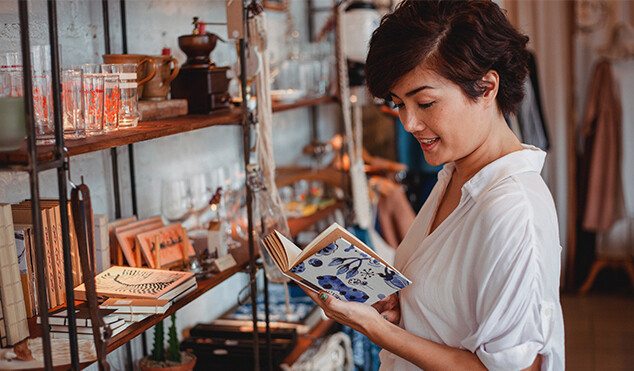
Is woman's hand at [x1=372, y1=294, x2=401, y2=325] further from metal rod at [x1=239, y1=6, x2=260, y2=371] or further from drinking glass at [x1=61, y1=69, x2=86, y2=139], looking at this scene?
drinking glass at [x1=61, y1=69, x2=86, y2=139]

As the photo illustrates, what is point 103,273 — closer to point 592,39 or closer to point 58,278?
point 58,278

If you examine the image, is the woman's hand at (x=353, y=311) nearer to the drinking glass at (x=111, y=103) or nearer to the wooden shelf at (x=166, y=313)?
the wooden shelf at (x=166, y=313)

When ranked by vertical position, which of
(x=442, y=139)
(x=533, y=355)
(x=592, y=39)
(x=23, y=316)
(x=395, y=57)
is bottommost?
(x=533, y=355)

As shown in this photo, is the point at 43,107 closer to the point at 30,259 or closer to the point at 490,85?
the point at 30,259

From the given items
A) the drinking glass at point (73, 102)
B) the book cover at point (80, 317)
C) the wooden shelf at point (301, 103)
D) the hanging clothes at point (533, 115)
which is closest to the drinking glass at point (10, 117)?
the drinking glass at point (73, 102)

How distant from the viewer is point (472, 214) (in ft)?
4.59

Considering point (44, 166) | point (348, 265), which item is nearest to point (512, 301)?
point (348, 265)

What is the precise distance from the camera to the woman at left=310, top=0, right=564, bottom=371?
1.32 meters

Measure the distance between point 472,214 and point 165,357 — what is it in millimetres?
1131

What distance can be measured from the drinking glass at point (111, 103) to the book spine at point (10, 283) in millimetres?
287

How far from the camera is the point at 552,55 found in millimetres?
4977

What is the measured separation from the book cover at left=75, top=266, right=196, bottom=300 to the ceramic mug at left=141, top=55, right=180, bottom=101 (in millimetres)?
458

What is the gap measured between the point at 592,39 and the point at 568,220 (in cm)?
132

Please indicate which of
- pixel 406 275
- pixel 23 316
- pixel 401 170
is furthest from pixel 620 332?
pixel 23 316
